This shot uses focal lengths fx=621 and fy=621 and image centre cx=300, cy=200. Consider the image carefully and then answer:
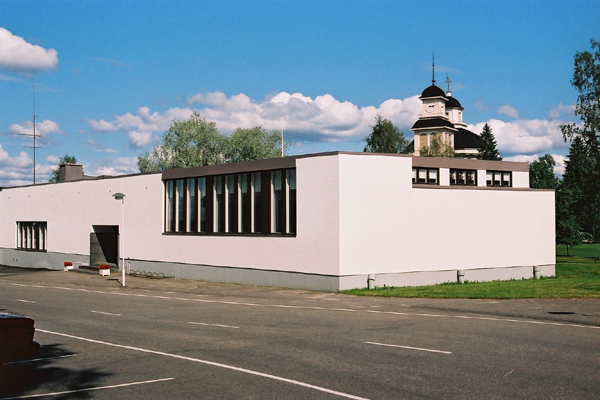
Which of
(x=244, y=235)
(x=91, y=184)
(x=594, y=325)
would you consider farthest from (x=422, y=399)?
(x=91, y=184)

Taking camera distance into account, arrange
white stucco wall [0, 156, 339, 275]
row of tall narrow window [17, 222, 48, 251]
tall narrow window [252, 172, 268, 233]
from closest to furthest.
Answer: white stucco wall [0, 156, 339, 275]
tall narrow window [252, 172, 268, 233]
row of tall narrow window [17, 222, 48, 251]

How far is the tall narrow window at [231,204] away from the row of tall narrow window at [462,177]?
1025 centimetres

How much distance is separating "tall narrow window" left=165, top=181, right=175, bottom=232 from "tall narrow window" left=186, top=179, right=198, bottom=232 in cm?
163

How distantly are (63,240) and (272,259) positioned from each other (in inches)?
994

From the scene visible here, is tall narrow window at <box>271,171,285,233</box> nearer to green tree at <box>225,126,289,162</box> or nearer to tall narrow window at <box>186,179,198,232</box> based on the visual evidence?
tall narrow window at <box>186,179,198,232</box>

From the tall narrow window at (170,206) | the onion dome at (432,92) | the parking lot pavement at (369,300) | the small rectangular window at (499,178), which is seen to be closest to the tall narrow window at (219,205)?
the parking lot pavement at (369,300)

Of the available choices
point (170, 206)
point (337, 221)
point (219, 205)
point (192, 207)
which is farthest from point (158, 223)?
point (337, 221)

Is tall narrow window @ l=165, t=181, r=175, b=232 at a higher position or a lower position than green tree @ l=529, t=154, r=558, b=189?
lower

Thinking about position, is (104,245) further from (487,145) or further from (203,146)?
(487,145)

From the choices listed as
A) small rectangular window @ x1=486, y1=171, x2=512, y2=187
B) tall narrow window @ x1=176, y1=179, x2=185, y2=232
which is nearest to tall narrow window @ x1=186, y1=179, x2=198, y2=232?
tall narrow window @ x1=176, y1=179, x2=185, y2=232

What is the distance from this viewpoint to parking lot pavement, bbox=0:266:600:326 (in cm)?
1868

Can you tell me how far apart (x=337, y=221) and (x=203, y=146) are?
63.1 m

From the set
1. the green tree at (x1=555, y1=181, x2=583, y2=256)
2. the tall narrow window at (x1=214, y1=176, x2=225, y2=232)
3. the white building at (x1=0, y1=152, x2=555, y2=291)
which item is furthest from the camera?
the green tree at (x1=555, y1=181, x2=583, y2=256)

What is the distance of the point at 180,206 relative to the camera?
40.0 metres
